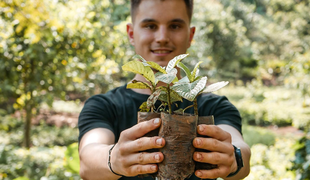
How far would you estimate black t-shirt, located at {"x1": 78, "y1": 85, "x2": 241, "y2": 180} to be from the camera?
142cm

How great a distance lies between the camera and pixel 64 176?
3.55m

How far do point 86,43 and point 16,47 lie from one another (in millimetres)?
1116

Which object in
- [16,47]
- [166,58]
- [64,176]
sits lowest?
[64,176]

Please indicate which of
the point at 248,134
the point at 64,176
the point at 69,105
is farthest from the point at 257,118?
the point at 64,176

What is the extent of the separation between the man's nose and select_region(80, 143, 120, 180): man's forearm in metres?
0.63

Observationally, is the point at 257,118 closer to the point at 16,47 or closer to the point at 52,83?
the point at 52,83

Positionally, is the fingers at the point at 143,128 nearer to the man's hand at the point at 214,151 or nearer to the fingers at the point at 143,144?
the fingers at the point at 143,144

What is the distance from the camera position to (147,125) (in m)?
0.86

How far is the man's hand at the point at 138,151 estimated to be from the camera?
2.75 feet

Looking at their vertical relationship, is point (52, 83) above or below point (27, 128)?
above

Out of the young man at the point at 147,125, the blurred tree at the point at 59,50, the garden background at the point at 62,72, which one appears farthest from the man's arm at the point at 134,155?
the blurred tree at the point at 59,50

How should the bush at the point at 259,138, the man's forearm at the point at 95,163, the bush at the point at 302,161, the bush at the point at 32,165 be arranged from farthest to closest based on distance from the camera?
the bush at the point at 259,138 < the bush at the point at 32,165 < the bush at the point at 302,161 < the man's forearm at the point at 95,163

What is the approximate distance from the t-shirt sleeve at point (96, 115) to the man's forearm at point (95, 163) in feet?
0.50

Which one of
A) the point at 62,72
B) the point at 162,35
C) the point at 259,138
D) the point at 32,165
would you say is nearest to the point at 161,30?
the point at 162,35
